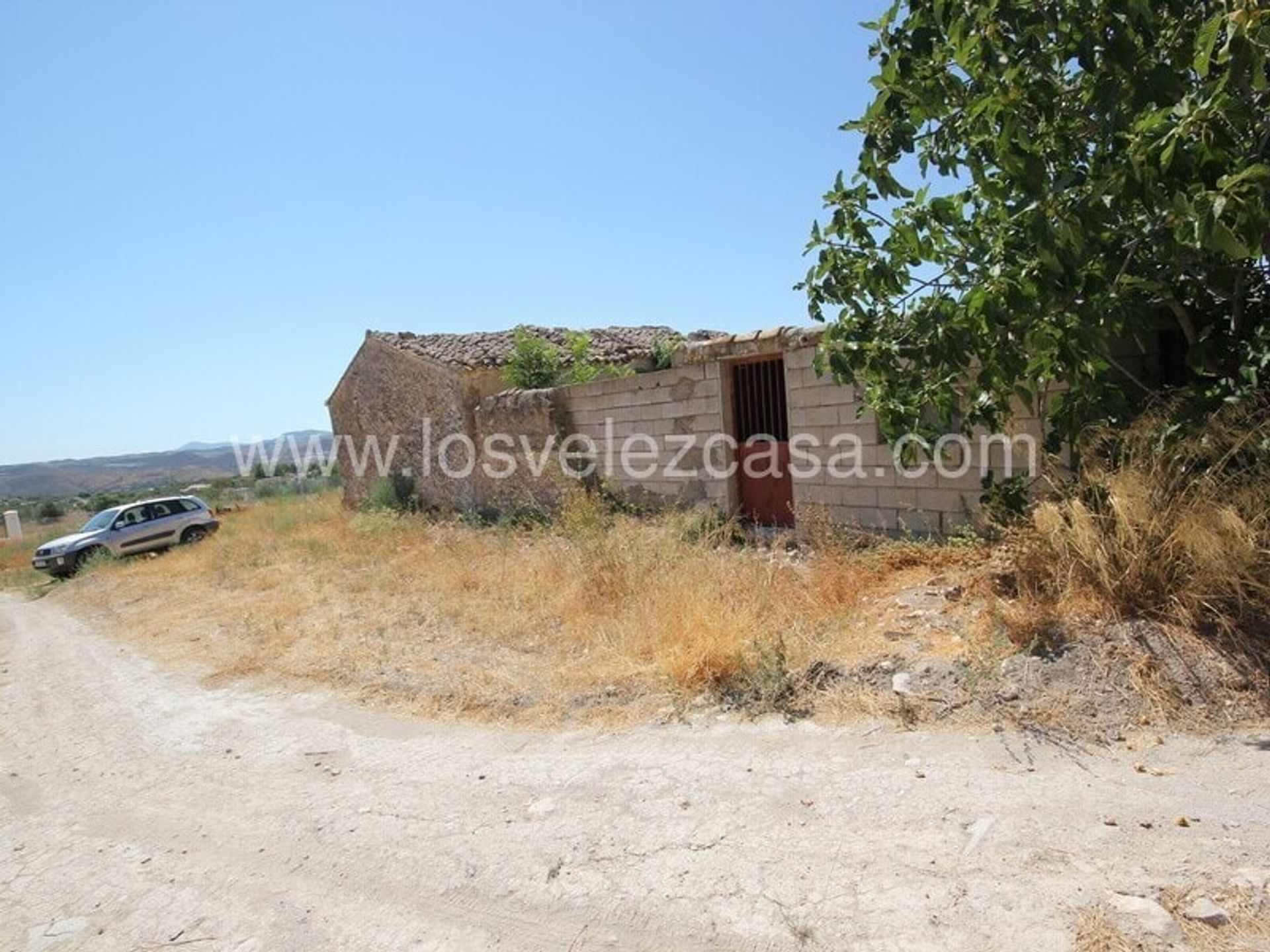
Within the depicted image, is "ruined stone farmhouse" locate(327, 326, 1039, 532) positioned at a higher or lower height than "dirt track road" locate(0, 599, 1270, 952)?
higher

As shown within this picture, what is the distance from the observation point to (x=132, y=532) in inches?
635

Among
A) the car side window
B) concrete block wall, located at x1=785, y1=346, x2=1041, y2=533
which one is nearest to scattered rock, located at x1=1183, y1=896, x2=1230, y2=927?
concrete block wall, located at x1=785, y1=346, x2=1041, y2=533

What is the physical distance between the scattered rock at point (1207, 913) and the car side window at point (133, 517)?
60.8 ft

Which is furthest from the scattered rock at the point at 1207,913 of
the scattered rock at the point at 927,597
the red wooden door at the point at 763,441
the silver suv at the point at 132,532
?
the silver suv at the point at 132,532

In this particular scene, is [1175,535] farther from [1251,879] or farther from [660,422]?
[660,422]

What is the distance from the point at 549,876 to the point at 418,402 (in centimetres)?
1305

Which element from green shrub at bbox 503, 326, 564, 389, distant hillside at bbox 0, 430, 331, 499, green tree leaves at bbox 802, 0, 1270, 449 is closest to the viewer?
green tree leaves at bbox 802, 0, 1270, 449

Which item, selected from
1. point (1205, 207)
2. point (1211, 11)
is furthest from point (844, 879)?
point (1211, 11)

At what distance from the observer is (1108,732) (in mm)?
3395

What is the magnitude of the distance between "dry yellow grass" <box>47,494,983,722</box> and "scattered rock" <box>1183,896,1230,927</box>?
203 cm

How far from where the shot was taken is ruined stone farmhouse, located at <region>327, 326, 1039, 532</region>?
23.8 ft

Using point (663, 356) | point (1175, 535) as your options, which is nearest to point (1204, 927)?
point (1175, 535)

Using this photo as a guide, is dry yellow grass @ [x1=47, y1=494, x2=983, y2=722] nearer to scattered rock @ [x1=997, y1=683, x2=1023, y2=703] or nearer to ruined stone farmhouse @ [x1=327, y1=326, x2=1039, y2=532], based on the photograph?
scattered rock @ [x1=997, y1=683, x2=1023, y2=703]

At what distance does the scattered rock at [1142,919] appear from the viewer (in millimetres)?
Result: 2188
